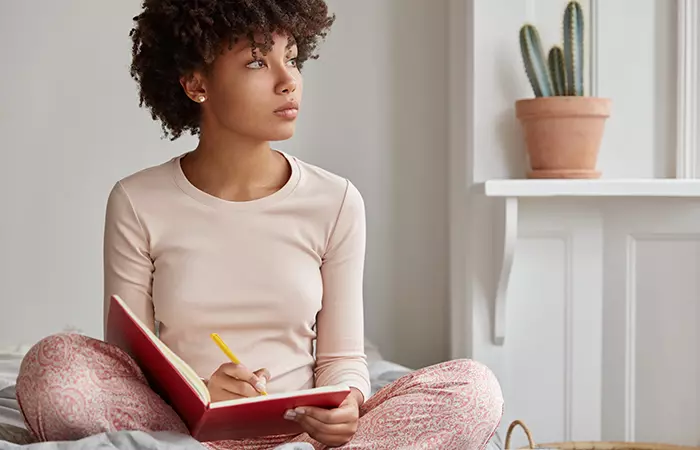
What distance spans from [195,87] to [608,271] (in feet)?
3.57

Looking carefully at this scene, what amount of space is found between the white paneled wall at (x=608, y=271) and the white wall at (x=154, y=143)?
20.1 inches

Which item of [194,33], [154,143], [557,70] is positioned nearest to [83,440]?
[194,33]

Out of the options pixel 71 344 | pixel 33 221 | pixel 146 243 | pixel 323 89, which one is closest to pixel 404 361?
pixel 323 89

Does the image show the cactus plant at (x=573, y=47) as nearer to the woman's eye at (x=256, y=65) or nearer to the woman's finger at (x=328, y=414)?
the woman's eye at (x=256, y=65)

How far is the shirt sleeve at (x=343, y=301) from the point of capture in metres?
1.48

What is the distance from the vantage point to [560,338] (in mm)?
2141

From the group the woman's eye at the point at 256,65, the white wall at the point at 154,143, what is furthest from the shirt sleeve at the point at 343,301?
the white wall at the point at 154,143

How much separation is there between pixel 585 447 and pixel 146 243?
106cm

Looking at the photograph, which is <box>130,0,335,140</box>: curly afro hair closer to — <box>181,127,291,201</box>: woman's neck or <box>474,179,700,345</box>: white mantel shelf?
<box>181,127,291,201</box>: woman's neck

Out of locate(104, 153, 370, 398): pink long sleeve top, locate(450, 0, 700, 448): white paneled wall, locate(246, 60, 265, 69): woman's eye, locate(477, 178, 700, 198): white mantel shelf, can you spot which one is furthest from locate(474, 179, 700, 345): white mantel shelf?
locate(246, 60, 265, 69): woman's eye

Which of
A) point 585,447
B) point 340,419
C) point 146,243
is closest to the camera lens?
point 340,419

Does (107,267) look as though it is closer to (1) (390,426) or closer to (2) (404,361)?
(1) (390,426)

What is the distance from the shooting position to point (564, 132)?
1.98m

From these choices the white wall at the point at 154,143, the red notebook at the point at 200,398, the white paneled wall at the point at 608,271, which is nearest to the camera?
the red notebook at the point at 200,398
